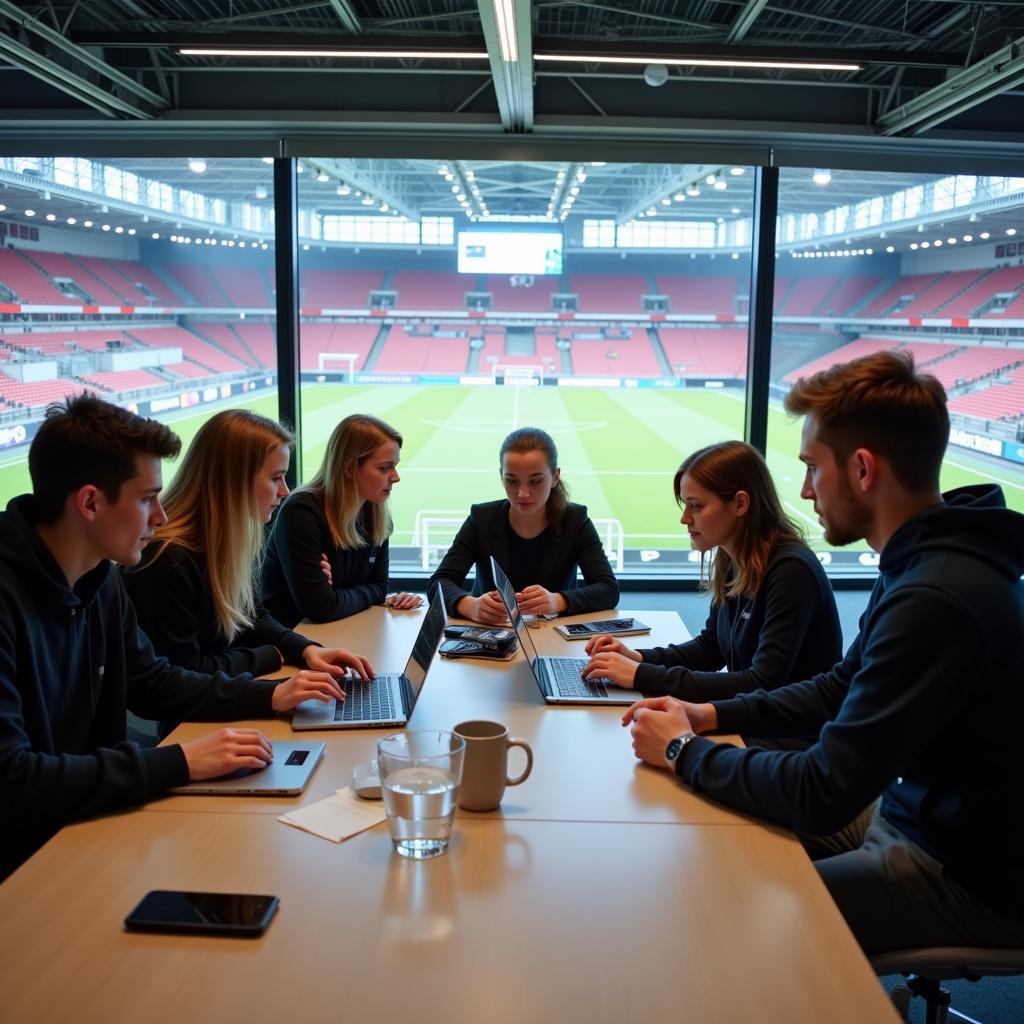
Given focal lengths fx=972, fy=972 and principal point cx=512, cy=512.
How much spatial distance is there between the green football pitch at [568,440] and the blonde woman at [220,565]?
1.76m

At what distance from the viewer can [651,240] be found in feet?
20.6

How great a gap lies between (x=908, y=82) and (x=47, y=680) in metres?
4.93

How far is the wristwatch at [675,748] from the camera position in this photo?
66.7 inches

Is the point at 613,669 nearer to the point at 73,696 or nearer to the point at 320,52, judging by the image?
the point at 73,696

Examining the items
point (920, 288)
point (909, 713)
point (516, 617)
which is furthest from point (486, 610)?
point (920, 288)

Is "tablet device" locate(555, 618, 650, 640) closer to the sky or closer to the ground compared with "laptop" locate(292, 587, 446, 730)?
closer to the ground

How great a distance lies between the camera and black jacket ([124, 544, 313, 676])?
7.50 ft

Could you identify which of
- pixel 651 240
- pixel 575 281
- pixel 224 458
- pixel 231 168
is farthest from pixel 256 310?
pixel 224 458

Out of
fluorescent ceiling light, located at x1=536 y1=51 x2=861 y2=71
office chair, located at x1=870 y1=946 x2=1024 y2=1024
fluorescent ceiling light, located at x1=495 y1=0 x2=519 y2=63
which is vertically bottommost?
office chair, located at x1=870 y1=946 x2=1024 y2=1024

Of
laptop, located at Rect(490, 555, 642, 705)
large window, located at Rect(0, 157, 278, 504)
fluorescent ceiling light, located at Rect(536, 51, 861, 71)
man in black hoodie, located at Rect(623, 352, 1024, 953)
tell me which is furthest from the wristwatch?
large window, located at Rect(0, 157, 278, 504)

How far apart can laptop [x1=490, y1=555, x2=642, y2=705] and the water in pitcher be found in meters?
0.71

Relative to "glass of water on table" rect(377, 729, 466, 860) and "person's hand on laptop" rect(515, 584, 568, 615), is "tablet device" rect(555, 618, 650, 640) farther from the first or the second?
"glass of water on table" rect(377, 729, 466, 860)

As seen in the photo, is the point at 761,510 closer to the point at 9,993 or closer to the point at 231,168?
the point at 9,993

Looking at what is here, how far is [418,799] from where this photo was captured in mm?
1397
